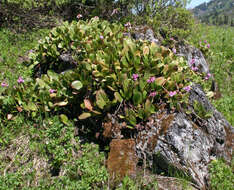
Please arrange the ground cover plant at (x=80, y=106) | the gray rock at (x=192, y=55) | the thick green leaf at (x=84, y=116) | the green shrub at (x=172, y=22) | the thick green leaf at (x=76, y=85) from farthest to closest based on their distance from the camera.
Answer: the green shrub at (x=172, y=22)
the gray rock at (x=192, y=55)
the thick green leaf at (x=76, y=85)
the thick green leaf at (x=84, y=116)
the ground cover plant at (x=80, y=106)

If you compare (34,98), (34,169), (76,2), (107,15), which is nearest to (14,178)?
(34,169)

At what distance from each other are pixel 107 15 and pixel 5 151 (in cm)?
486

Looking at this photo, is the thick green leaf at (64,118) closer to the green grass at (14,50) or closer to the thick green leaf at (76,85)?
the thick green leaf at (76,85)

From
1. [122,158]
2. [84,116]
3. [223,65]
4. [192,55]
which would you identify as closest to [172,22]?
[192,55]

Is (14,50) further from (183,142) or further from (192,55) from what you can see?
(183,142)

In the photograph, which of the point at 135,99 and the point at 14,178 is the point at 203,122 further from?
the point at 14,178

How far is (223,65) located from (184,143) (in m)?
4.63

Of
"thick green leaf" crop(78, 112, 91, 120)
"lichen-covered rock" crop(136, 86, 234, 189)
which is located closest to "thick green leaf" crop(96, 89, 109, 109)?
"thick green leaf" crop(78, 112, 91, 120)

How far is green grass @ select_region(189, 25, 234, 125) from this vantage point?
4657 millimetres

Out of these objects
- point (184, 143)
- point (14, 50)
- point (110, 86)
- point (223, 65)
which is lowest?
point (223, 65)

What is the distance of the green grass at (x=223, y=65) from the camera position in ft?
15.3

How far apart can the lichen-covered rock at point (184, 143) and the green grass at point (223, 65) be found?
1.40m

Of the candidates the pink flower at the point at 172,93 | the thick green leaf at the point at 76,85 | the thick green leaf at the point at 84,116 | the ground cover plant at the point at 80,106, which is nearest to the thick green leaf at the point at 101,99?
→ the ground cover plant at the point at 80,106

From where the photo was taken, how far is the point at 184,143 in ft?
8.97
